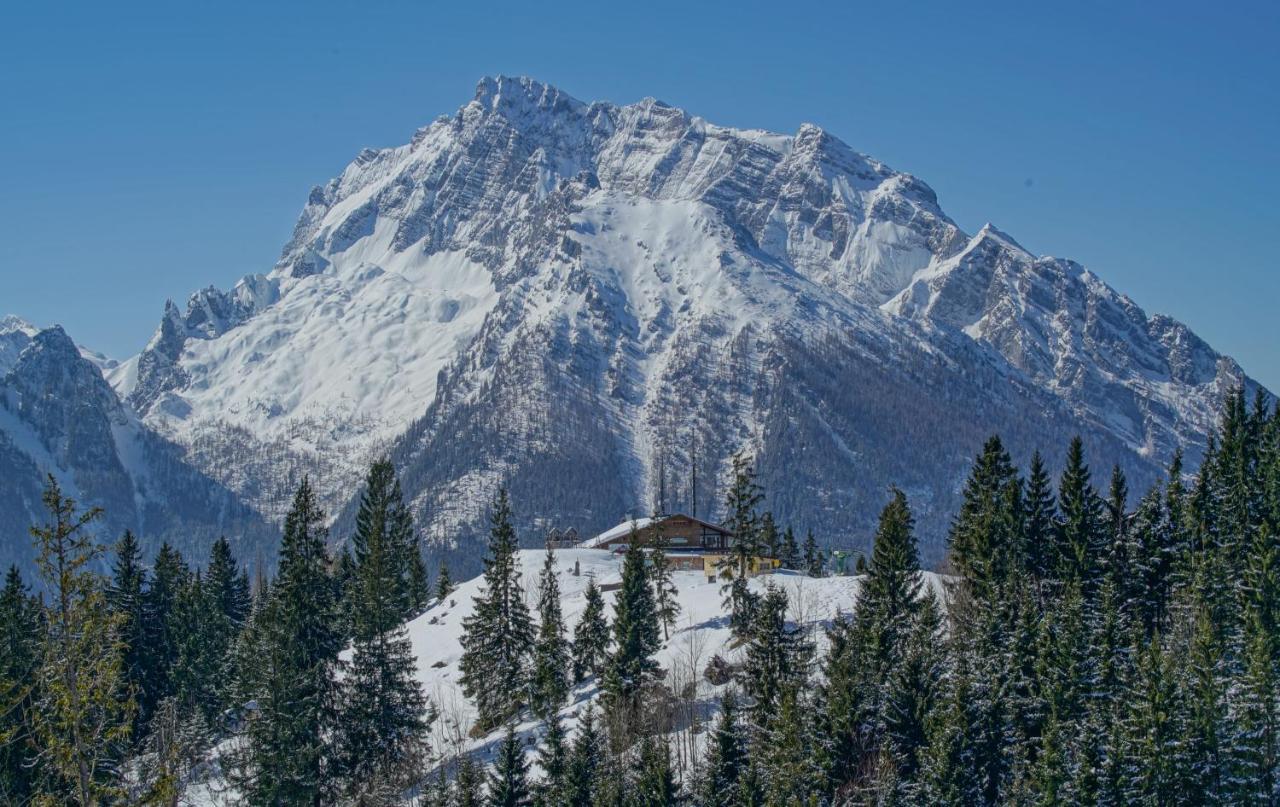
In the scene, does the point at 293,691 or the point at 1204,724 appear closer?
the point at 1204,724

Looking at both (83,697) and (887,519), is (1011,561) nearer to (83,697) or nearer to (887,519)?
(887,519)

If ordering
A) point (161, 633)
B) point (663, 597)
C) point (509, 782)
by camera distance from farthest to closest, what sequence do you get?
point (161, 633)
point (663, 597)
point (509, 782)

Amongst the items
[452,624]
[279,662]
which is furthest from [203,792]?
[452,624]

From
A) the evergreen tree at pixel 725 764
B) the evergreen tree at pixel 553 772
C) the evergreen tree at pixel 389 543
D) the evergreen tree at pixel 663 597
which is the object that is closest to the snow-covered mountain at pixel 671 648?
the evergreen tree at pixel 663 597

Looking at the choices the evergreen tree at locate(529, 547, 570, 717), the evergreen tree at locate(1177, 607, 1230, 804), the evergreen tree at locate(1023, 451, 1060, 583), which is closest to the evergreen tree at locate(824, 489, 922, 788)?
the evergreen tree at locate(1023, 451, 1060, 583)

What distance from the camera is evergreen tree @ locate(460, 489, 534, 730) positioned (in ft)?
313

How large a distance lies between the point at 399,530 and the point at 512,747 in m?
62.1

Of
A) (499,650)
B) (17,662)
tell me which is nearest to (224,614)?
(17,662)

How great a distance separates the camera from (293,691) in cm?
8012

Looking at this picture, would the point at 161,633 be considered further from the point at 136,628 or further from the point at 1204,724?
the point at 1204,724

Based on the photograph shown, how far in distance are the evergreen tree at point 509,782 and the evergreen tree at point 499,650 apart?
18951 mm

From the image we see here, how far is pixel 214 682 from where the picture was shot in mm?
107938

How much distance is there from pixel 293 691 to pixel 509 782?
1466 cm

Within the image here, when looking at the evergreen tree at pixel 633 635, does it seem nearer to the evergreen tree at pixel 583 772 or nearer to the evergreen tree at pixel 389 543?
the evergreen tree at pixel 583 772
